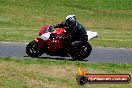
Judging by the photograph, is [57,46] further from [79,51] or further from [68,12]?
[68,12]

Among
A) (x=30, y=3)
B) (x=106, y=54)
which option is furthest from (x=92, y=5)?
(x=106, y=54)

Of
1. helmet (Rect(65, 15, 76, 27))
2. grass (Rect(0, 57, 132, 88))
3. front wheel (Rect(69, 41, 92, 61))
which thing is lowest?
front wheel (Rect(69, 41, 92, 61))

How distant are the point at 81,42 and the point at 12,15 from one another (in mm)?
28596

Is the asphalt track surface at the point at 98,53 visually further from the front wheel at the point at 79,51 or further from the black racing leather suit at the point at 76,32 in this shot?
the black racing leather suit at the point at 76,32

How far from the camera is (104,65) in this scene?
15344 mm

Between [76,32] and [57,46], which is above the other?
[76,32]

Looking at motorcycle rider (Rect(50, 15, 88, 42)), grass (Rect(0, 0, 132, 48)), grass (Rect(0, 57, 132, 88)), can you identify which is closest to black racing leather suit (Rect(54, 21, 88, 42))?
motorcycle rider (Rect(50, 15, 88, 42))

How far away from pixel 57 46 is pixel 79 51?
87 cm

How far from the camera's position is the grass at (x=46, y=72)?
1155 cm

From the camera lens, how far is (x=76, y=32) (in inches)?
669

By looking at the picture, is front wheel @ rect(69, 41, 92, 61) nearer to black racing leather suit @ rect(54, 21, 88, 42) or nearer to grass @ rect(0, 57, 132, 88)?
black racing leather suit @ rect(54, 21, 88, 42)

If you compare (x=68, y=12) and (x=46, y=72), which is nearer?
(x=46, y=72)

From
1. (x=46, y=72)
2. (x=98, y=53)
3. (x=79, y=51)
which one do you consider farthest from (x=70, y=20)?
(x=46, y=72)

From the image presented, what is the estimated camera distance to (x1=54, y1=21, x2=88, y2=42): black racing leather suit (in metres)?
16.9
